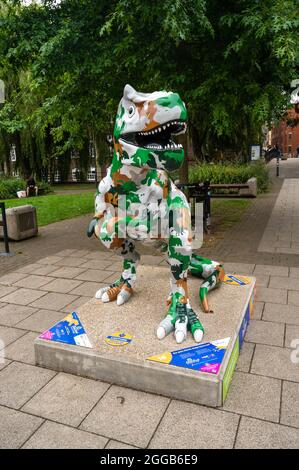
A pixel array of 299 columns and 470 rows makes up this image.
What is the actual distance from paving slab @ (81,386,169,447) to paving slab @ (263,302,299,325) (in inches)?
72.8

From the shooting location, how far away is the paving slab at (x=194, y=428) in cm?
247

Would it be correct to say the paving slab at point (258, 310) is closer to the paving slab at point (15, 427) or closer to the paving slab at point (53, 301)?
the paving slab at point (53, 301)

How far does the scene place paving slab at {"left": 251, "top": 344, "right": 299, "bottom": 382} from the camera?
3208mm

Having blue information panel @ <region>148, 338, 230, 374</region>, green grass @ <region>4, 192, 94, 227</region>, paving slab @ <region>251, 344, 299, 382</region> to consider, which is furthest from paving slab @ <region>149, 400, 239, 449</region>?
green grass @ <region>4, 192, 94, 227</region>

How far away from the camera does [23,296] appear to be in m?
5.14

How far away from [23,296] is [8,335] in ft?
3.71

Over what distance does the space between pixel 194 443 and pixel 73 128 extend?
7.66 meters

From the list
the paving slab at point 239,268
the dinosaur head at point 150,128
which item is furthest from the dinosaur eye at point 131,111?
the paving slab at point 239,268

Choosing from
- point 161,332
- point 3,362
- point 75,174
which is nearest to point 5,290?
point 3,362

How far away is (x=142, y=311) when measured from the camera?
3945mm

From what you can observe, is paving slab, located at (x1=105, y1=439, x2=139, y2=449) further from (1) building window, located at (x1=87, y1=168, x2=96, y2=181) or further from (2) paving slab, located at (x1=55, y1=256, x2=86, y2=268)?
(1) building window, located at (x1=87, y1=168, x2=96, y2=181)

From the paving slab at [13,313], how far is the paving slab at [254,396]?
259 cm
